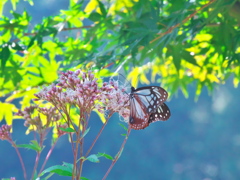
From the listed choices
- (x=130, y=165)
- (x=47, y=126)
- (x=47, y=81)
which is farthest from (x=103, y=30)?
(x=130, y=165)

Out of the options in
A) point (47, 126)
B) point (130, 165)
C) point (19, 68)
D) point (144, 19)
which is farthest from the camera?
point (130, 165)

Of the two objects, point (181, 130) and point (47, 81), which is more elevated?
point (181, 130)

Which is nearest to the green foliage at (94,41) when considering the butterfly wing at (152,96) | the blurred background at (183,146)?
the butterfly wing at (152,96)

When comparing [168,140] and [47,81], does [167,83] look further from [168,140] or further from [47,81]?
[168,140]

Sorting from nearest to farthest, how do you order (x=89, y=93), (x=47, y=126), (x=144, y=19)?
(x=89, y=93)
(x=47, y=126)
(x=144, y=19)

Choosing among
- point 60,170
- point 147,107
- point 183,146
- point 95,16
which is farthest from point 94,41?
point 183,146

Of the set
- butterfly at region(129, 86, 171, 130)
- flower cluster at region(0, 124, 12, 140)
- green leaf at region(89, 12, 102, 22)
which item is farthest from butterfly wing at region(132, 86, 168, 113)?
green leaf at region(89, 12, 102, 22)

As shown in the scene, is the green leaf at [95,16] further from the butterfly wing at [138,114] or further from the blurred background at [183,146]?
the blurred background at [183,146]
